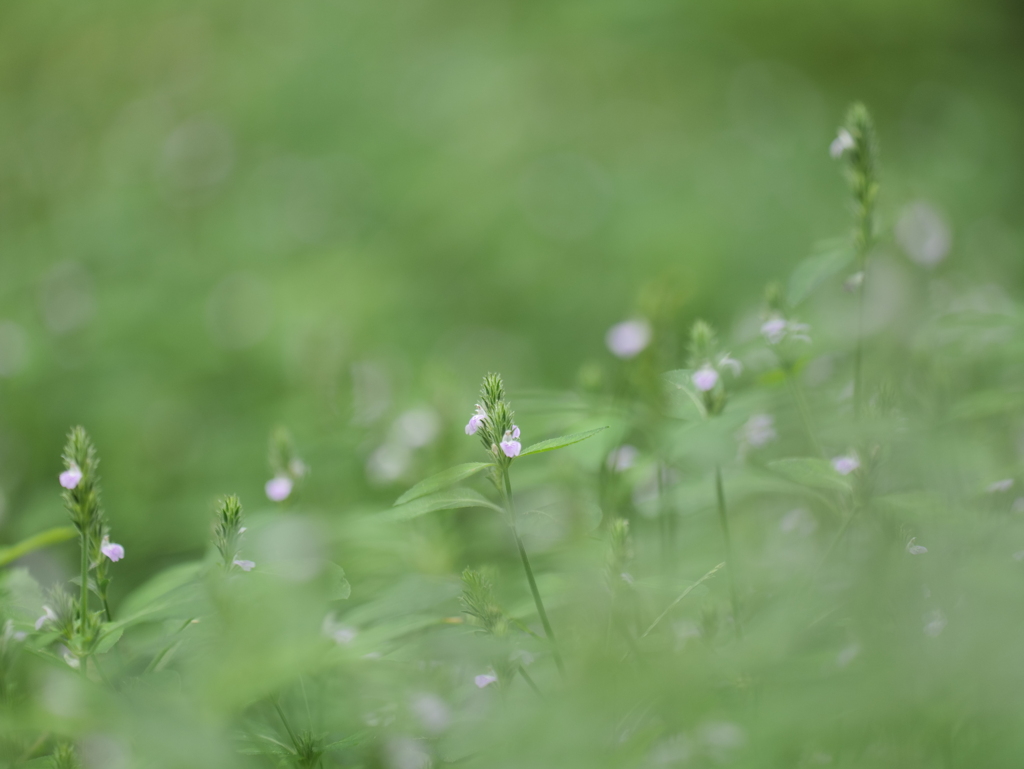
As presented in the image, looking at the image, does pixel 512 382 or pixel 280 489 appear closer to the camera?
pixel 280 489

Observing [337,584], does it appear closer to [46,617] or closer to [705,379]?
[46,617]

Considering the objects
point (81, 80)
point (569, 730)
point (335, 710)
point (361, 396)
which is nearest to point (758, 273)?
point (361, 396)

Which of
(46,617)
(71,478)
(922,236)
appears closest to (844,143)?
(922,236)

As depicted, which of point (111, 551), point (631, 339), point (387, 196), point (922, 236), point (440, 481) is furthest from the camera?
point (387, 196)

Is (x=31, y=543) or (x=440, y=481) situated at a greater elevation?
(x=440, y=481)

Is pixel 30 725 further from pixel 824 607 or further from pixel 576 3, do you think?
pixel 576 3

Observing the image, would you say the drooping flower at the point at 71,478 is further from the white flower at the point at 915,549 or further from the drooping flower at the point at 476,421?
the white flower at the point at 915,549
